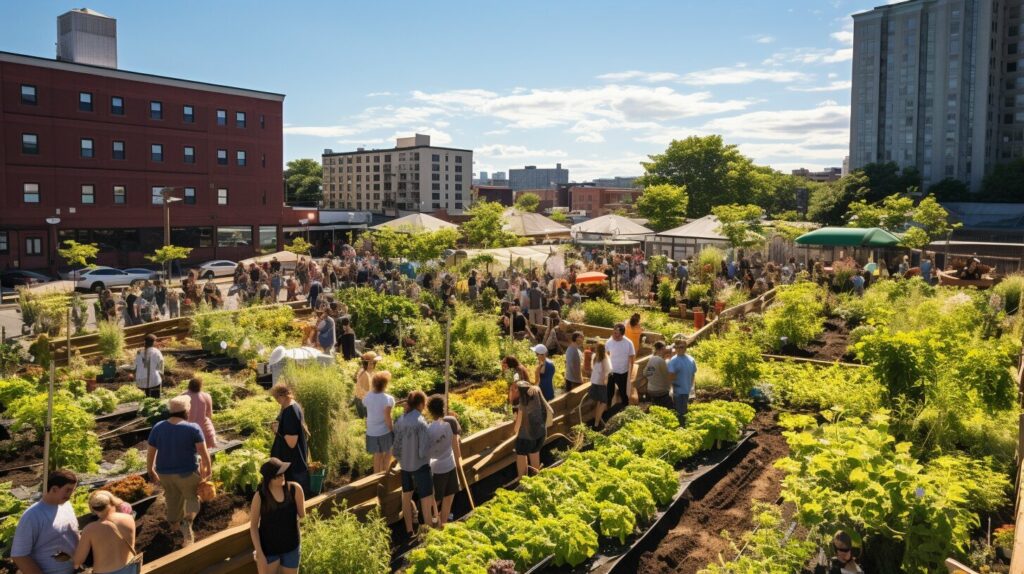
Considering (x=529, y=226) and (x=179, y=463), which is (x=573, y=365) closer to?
(x=179, y=463)

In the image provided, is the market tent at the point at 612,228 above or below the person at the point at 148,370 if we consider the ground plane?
above

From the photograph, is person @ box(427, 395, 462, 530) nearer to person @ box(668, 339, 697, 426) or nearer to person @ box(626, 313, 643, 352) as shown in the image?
person @ box(668, 339, 697, 426)

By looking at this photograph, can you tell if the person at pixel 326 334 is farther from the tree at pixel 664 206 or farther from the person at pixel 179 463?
the tree at pixel 664 206

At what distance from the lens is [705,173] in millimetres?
70312

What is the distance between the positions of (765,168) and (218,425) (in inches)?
3766

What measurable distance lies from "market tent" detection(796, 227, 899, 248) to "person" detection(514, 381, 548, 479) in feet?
59.3

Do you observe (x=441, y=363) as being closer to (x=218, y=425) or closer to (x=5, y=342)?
(x=218, y=425)

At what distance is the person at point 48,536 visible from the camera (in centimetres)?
516

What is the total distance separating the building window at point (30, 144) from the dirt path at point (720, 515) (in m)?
42.2

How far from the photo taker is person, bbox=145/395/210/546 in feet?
22.6

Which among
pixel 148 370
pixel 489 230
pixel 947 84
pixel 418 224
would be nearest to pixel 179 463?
pixel 148 370

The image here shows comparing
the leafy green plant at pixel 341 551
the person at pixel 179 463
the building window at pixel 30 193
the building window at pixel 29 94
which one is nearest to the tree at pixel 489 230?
the building window at pixel 30 193

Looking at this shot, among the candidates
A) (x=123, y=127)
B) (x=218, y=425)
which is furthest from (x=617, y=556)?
(x=123, y=127)

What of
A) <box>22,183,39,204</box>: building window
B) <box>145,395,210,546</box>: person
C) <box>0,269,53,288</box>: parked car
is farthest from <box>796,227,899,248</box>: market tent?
<box>22,183,39,204</box>: building window
